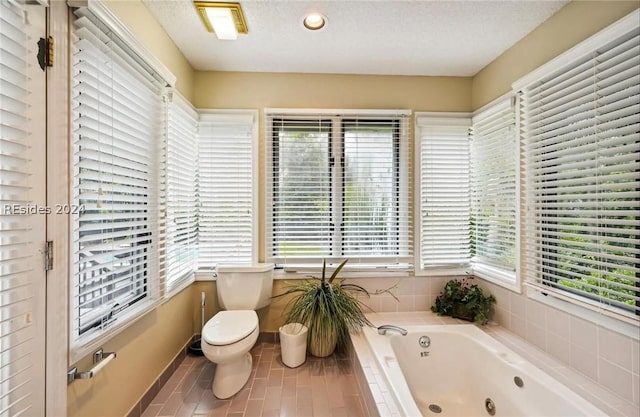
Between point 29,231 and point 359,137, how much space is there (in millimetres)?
2248

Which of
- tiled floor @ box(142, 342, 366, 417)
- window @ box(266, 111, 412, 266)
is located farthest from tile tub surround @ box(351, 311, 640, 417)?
window @ box(266, 111, 412, 266)

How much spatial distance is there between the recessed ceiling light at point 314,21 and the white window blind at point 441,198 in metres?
1.23

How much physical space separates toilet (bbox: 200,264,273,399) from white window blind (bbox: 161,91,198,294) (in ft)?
1.07

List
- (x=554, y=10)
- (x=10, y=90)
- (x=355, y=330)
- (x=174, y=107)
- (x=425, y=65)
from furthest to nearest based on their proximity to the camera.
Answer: (x=425, y=65) → (x=355, y=330) → (x=174, y=107) → (x=554, y=10) → (x=10, y=90)

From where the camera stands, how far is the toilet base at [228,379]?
1.83 metres

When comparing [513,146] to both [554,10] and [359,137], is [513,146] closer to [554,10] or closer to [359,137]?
[554,10]

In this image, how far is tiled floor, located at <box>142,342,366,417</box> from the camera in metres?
1.70

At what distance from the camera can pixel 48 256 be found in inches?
42.0

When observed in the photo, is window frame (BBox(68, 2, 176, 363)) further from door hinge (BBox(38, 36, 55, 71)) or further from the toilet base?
the toilet base

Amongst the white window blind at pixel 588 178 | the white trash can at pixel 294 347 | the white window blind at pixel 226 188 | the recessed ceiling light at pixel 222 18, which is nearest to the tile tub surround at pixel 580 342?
the white window blind at pixel 588 178

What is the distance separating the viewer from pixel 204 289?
2488mm

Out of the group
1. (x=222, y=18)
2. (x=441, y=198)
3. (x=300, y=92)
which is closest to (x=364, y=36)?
(x=300, y=92)

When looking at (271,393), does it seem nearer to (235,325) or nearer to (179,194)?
(235,325)

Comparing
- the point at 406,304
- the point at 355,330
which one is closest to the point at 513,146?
the point at 406,304
